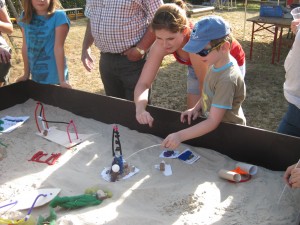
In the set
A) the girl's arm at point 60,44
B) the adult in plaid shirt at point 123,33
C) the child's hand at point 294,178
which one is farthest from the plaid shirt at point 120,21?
the child's hand at point 294,178

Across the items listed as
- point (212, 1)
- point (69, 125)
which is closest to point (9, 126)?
point (69, 125)

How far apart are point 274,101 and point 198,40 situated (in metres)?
2.88

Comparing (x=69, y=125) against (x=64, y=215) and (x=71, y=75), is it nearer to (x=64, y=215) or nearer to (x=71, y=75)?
(x=64, y=215)

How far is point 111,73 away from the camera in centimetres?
266

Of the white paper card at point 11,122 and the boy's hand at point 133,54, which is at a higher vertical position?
the boy's hand at point 133,54

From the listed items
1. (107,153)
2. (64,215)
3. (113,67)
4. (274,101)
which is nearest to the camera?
(64,215)

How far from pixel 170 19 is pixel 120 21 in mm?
630

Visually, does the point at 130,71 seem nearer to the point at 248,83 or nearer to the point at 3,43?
the point at 3,43

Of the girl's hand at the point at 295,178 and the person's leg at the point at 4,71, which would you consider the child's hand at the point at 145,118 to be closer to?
the girl's hand at the point at 295,178

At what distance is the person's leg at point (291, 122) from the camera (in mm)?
1856

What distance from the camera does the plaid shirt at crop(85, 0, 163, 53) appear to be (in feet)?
7.99

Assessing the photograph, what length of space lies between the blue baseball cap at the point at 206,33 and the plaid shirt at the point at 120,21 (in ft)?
2.62

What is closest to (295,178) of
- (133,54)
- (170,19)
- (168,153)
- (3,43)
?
(168,153)

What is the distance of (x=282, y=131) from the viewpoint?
79.7 inches
